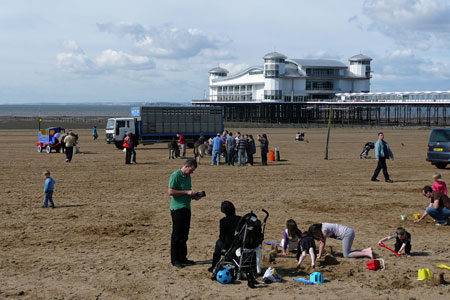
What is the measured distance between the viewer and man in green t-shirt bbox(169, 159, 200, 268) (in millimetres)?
8398

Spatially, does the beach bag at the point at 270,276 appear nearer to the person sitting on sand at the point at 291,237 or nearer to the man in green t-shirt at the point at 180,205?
the person sitting on sand at the point at 291,237

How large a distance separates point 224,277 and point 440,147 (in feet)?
55.9

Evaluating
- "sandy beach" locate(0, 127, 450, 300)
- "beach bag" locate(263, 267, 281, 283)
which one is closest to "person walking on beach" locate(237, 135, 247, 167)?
"sandy beach" locate(0, 127, 450, 300)

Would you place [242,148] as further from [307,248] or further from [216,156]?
[307,248]

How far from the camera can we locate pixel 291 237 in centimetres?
924

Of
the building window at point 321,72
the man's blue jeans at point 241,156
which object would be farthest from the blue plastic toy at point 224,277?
the building window at point 321,72

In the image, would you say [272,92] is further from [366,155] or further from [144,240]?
[144,240]

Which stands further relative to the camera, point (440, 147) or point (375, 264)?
point (440, 147)

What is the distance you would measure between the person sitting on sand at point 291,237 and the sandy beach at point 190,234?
0.21 meters

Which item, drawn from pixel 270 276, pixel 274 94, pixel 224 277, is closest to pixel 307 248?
pixel 270 276

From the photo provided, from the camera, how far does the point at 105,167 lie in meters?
23.7

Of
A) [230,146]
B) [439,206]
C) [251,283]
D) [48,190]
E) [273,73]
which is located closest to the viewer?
[251,283]

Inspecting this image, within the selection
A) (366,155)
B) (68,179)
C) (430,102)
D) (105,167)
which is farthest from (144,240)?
(430,102)

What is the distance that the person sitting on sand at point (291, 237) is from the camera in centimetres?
909
